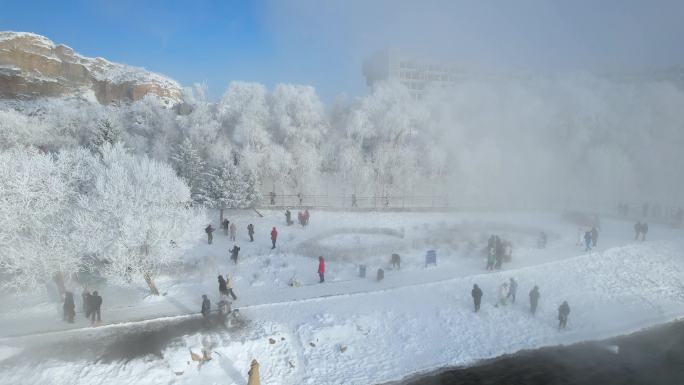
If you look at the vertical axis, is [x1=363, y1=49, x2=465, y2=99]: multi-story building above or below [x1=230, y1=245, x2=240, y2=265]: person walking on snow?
above

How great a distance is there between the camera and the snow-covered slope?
61.2m

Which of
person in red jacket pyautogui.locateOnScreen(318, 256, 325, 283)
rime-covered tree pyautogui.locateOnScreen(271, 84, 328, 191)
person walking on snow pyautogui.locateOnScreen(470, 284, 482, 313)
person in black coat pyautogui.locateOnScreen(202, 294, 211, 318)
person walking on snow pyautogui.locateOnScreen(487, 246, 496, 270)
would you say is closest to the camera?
person in black coat pyautogui.locateOnScreen(202, 294, 211, 318)

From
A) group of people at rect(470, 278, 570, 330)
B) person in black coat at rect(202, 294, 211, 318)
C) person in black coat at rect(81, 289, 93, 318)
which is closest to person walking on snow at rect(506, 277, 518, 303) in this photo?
group of people at rect(470, 278, 570, 330)

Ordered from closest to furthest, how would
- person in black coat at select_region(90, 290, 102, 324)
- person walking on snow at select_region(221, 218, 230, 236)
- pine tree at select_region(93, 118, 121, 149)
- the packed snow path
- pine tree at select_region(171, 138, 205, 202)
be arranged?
the packed snow path, person in black coat at select_region(90, 290, 102, 324), person walking on snow at select_region(221, 218, 230, 236), pine tree at select_region(171, 138, 205, 202), pine tree at select_region(93, 118, 121, 149)

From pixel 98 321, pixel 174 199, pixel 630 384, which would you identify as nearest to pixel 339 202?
pixel 174 199

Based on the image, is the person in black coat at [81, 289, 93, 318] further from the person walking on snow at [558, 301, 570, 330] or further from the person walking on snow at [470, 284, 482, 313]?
the person walking on snow at [558, 301, 570, 330]

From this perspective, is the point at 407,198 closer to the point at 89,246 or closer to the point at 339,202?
the point at 339,202

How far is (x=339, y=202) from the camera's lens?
116 ft

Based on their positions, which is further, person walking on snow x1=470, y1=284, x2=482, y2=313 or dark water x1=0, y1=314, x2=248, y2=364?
person walking on snow x1=470, y1=284, x2=482, y2=313

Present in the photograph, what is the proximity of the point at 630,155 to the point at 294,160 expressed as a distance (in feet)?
131

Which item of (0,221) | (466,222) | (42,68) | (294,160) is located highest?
(42,68)

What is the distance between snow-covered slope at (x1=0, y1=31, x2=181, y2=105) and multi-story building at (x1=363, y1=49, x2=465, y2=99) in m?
58.9

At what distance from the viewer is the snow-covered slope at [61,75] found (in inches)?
2411

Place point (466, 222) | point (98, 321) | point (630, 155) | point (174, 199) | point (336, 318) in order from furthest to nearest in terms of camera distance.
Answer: point (630, 155) < point (466, 222) < point (174, 199) < point (336, 318) < point (98, 321)
